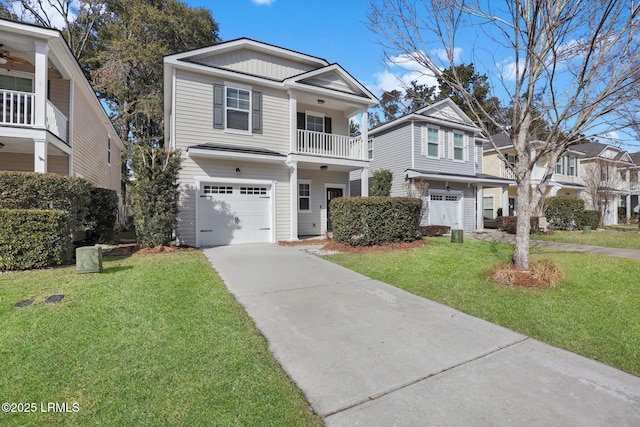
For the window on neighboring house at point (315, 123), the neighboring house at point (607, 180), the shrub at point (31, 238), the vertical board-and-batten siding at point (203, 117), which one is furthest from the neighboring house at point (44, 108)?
the neighboring house at point (607, 180)

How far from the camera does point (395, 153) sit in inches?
667

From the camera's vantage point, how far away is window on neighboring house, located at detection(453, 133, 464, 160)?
699 inches

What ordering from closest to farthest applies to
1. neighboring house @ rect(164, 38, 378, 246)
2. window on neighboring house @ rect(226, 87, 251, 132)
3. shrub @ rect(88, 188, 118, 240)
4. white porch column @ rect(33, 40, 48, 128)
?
white porch column @ rect(33, 40, 48, 128) → shrub @ rect(88, 188, 118, 240) → neighboring house @ rect(164, 38, 378, 246) → window on neighboring house @ rect(226, 87, 251, 132)

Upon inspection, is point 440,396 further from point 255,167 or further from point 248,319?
point 255,167

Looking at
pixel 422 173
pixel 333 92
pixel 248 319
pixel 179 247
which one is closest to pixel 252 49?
pixel 333 92

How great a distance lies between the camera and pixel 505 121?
22.9ft

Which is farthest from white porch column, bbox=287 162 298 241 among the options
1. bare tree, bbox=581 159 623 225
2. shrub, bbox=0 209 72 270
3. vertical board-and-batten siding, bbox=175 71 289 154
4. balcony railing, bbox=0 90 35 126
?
bare tree, bbox=581 159 623 225

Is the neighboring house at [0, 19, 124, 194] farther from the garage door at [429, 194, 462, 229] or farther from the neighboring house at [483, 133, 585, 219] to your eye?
the neighboring house at [483, 133, 585, 219]

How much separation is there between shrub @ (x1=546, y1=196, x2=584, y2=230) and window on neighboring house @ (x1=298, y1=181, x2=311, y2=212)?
13.6 m

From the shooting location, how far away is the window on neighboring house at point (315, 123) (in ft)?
46.8

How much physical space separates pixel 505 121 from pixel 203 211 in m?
9.54

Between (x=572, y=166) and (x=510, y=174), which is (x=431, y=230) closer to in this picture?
(x=510, y=174)

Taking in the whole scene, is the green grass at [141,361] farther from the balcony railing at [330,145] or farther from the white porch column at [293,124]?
the balcony railing at [330,145]

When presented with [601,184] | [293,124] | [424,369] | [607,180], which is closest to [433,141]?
[293,124]
